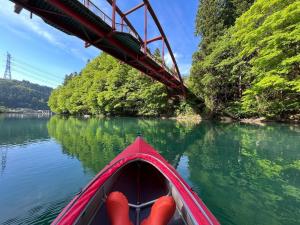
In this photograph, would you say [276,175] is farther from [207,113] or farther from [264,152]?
[207,113]

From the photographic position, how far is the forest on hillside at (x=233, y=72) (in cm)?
1357

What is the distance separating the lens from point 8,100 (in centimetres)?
10319

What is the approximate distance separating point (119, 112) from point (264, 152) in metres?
31.8

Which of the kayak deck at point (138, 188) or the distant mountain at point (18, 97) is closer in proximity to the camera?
the kayak deck at point (138, 188)

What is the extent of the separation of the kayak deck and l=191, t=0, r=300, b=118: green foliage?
1275 cm

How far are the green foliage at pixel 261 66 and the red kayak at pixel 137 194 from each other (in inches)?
506

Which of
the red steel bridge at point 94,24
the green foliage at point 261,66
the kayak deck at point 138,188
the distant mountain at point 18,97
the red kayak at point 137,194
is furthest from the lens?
the distant mountain at point 18,97

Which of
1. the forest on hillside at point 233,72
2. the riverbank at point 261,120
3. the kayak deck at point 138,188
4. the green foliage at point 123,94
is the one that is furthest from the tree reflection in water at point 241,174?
the green foliage at point 123,94

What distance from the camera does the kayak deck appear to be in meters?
2.66

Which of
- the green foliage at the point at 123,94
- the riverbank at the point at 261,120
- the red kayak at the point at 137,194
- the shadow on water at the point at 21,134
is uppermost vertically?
the green foliage at the point at 123,94

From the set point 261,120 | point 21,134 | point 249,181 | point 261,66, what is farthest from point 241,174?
point 261,120

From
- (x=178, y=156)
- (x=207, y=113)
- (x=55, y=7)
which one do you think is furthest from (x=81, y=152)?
(x=207, y=113)

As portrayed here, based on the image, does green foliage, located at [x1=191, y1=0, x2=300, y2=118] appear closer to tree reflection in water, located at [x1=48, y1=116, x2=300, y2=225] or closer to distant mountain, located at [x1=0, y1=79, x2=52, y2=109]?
tree reflection in water, located at [x1=48, y1=116, x2=300, y2=225]

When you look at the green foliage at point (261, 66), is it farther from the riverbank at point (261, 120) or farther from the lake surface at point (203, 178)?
the lake surface at point (203, 178)
